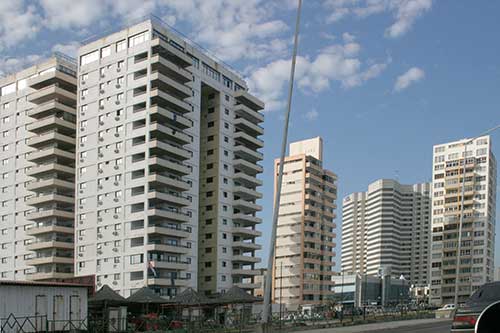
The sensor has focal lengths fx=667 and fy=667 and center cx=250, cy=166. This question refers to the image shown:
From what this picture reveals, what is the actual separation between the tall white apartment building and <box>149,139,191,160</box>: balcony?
0.54ft

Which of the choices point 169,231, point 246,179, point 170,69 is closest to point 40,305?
point 169,231

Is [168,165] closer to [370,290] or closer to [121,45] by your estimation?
[121,45]

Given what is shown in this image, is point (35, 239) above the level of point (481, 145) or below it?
below

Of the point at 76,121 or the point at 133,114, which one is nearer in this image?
the point at 133,114

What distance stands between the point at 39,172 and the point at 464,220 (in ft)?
313

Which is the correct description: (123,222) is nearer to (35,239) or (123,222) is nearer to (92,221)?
(92,221)

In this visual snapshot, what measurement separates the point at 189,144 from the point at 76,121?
17229mm

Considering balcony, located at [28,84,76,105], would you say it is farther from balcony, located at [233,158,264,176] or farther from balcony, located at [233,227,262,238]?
balcony, located at [233,227,262,238]

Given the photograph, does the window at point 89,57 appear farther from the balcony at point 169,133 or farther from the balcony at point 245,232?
the balcony at point 245,232

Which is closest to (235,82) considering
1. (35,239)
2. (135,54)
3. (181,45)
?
(181,45)

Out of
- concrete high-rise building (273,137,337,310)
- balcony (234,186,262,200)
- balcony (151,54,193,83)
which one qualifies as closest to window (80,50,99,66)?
balcony (151,54,193,83)

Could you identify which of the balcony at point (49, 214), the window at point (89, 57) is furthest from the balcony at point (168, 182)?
the window at point (89, 57)

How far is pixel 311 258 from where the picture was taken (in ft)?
442

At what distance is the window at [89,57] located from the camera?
93.0m
